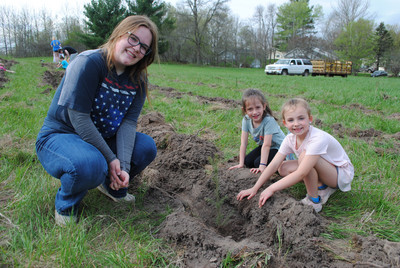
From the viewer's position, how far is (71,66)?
198cm

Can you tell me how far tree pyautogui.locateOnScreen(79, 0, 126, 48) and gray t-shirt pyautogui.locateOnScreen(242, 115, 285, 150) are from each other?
3423 cm

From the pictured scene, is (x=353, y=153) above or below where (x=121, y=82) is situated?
below

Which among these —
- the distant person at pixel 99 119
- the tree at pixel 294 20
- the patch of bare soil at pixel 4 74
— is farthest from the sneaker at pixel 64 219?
the tree at pixel 294 20

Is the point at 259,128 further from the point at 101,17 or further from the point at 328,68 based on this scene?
the point at 101,17

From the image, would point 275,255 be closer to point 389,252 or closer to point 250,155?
point 389,252

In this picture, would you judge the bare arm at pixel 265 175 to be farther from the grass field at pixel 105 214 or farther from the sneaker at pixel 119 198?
the sneaker at pixel 119 198

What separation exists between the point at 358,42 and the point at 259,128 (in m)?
47.1

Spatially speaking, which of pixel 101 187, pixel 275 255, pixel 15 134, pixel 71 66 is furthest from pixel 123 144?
pixel 15 134

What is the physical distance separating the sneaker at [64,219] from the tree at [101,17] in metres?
34.9

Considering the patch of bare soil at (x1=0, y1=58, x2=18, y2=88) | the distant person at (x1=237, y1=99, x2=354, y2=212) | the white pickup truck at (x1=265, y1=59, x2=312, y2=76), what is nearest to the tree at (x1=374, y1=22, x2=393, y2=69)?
the white pickup truck at (x1=265, y1=59, x2=312, y2=76)

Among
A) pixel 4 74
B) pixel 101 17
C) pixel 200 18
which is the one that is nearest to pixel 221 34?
pixel 200 18

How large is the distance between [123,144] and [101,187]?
1.56 ft

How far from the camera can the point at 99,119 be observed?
222 centimetres

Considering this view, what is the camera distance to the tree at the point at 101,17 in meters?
33.3
